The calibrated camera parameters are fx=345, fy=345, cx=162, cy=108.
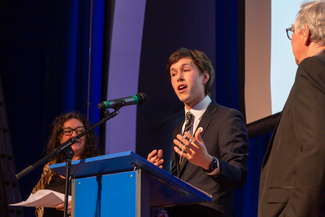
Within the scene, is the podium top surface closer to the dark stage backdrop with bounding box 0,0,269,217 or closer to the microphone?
the microphone

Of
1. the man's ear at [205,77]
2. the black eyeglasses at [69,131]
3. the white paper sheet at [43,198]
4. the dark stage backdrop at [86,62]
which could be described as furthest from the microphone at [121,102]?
the dark stage backdrop at [86,62]

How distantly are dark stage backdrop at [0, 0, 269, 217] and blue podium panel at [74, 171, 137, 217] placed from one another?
2.01 meters

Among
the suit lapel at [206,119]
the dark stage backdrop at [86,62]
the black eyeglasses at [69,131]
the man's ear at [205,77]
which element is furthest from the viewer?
the dark stage backdrop at [86,62]

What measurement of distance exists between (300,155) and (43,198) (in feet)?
4.75

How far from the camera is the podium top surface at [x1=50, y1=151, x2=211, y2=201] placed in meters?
Answer: 1.37

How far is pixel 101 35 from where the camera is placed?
4.39m

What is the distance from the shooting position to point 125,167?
4.82 feet

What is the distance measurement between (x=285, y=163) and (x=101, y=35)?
3558mm

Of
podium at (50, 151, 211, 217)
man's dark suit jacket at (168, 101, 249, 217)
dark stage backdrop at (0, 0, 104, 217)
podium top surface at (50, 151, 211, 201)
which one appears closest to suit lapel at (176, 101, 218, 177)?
man's dark suit jacket at (168, 101, 249, 217)

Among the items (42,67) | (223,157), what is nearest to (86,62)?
(42,67)

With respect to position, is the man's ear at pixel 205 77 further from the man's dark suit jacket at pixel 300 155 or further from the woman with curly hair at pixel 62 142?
the man's dark suit jacket at pixel 300 155

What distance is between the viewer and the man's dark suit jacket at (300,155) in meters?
1.10

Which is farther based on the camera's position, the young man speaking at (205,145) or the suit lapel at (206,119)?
the suit lapel at (206,119)

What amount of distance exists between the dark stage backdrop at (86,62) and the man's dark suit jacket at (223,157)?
1.42 m
